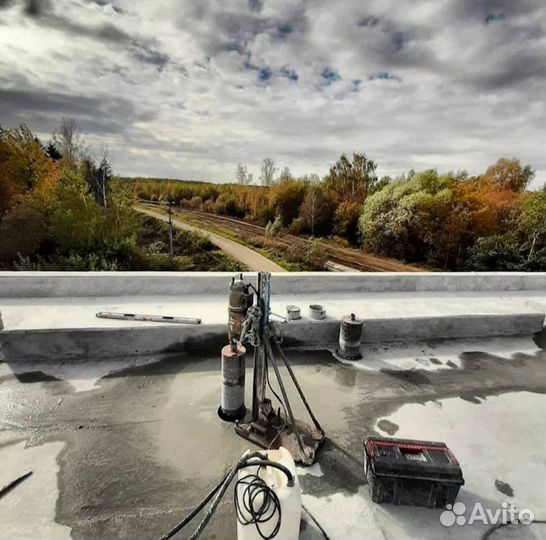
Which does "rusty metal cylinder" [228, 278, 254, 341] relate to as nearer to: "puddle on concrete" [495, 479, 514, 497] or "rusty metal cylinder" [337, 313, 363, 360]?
"rusty metal cylinder" [337, 313, 363, 360]

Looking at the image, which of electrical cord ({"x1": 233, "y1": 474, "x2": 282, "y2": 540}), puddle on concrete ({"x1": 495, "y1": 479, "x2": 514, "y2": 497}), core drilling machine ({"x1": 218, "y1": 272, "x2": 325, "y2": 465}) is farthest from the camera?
core drilling machine ({"x1": 218, "y1": 272, "x2": 325, "y2": 465})

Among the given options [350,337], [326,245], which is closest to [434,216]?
[326,245]

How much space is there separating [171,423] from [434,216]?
24135mm

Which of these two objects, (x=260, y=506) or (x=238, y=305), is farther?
(x=238, y=305)

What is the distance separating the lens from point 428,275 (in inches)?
278

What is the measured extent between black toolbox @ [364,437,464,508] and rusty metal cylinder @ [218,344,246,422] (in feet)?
4.52

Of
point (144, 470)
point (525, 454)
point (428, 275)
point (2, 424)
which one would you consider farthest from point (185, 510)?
point (428, 275)

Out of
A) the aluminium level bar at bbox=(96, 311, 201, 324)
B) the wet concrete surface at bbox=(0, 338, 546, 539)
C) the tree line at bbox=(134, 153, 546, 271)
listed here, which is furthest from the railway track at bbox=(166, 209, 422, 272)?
the aluminium level bar at bbox=(96, 311, 201, 324)

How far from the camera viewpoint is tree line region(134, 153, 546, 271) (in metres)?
21.8

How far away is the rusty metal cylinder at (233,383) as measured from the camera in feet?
11.4

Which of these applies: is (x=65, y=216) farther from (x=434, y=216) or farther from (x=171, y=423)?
(x=434, y=216)

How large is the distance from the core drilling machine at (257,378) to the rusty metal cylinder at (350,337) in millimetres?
1528

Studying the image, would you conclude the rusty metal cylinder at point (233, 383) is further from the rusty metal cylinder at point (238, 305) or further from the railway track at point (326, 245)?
the railway track at point (326, 245)

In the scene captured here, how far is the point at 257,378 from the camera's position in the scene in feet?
11.8
